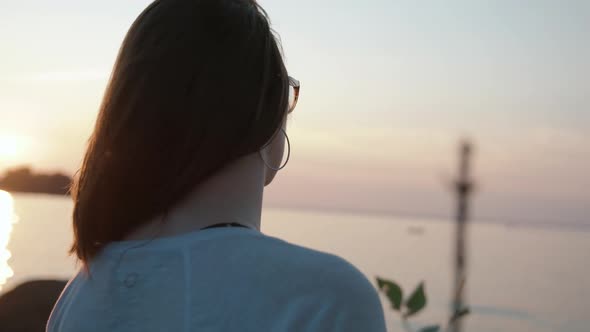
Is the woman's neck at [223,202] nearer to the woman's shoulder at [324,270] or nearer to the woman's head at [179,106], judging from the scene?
the woman's head at [179,106]

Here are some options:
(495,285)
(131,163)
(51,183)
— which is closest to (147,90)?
(131,163)

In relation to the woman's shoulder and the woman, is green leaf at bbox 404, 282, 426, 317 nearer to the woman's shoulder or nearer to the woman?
the woman

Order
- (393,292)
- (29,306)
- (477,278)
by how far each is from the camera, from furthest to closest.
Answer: (477,278), (29,306), (393,292)

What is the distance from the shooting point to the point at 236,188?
127 cm

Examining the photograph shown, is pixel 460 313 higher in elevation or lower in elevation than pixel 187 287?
lower

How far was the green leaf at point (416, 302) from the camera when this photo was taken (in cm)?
308

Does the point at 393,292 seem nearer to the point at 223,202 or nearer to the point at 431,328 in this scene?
the point at 431,328

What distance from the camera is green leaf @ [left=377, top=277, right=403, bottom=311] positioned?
3057 millimetres

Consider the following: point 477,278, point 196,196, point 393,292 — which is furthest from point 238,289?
point 477,278

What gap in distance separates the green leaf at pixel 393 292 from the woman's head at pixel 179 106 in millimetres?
1870

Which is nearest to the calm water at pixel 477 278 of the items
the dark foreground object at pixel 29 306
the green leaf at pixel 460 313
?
the dark foreground object at pixel 29 306

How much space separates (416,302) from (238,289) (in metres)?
2.08

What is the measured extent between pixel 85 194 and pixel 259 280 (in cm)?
47

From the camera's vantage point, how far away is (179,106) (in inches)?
50.6
